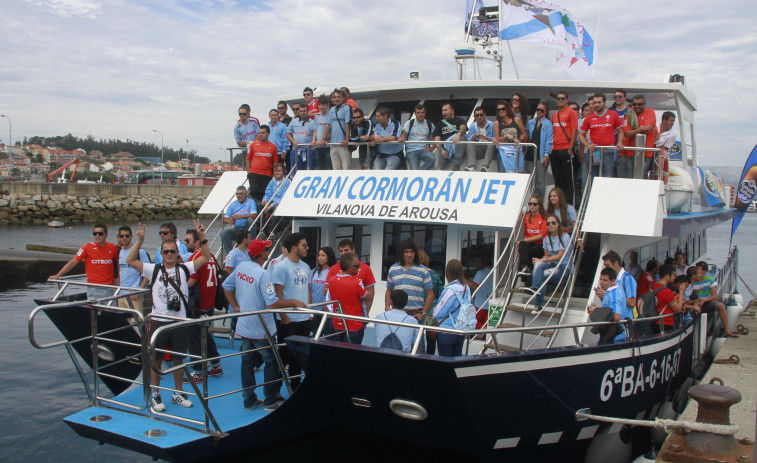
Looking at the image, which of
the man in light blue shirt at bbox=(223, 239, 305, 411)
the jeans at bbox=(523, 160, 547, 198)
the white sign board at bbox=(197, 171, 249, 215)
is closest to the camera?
the man in light blue shirt at bbox=(223, 239, 305, 411)

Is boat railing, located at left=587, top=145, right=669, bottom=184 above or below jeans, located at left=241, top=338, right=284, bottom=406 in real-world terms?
above

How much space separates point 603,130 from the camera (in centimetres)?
847

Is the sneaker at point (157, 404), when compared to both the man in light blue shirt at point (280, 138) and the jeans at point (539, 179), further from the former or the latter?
the jeans at point (539, 179)

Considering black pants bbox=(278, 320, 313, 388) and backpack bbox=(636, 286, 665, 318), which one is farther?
backpack bbox=(636, 286, 665, 318)

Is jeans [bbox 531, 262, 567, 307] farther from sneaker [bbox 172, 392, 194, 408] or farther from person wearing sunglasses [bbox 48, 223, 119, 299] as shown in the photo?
person wearing sunglasses [bbox 48, 223, 119, 299]

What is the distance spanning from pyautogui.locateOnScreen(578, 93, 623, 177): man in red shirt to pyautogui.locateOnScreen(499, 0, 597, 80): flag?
304cm

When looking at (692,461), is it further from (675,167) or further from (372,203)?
(675,167)

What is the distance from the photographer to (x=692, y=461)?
203 inches

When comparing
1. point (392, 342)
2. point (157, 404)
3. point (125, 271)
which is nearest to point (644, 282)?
point (392, 342)

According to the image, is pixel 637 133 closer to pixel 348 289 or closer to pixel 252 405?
pixel 348 289

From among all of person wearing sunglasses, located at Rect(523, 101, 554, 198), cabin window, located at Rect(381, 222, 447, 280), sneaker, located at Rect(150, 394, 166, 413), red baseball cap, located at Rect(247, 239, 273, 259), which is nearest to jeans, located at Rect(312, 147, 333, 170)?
cabin window, located at Rect(381, 222, 447, 280)

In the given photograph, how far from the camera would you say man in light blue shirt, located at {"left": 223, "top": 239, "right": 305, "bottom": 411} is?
6141 millimetres

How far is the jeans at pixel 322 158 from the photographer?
32.3 feet

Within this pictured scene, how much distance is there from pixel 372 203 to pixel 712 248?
132ft
